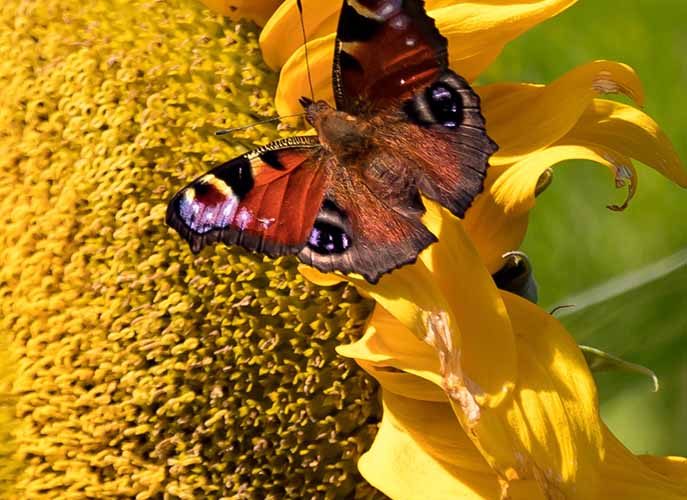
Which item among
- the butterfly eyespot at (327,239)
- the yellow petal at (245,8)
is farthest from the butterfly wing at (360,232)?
the yellow petal at (245,8)

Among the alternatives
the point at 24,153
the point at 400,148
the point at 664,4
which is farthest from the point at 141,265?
the point at 664,4

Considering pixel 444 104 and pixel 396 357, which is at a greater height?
pixel 444 104

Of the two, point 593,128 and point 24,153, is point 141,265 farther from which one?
point 593,128

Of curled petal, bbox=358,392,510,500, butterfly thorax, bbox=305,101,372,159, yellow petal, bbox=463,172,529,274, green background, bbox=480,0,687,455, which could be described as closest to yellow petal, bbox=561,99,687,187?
yellow petal, bbox=463,172,529,274

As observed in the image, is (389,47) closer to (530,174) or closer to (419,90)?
(419,90)

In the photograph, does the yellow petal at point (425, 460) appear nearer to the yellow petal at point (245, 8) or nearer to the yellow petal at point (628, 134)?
the yellow petal at point (628, 134)

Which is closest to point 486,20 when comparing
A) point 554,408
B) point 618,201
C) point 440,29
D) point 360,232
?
point 440,29
